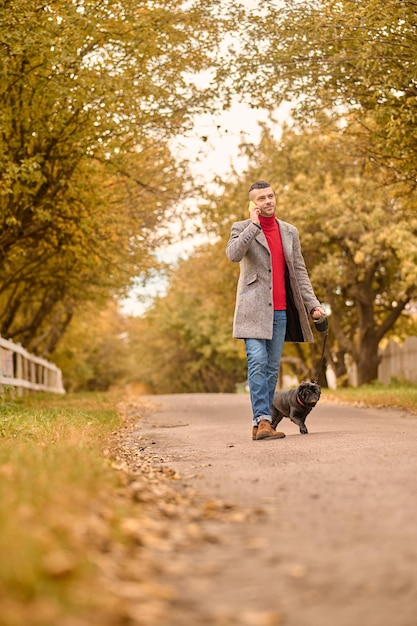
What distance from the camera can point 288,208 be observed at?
25672 millimetres

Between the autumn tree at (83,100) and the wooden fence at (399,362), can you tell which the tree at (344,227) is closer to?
the wooden fence at (399,362)

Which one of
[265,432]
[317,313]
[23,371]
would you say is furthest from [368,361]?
[265,432]

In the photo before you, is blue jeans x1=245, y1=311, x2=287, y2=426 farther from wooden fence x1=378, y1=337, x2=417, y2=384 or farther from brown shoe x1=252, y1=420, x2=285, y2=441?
wooden fence x1=378, y1=337, x2=417, y2=384

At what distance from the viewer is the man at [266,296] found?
873cm

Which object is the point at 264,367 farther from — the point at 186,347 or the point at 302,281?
the point at 186,347

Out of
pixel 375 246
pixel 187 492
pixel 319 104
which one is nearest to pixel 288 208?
pixel 375 246

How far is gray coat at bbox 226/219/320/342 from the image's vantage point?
8.84 meters

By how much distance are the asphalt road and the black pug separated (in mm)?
1134

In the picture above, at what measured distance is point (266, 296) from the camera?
9.00 meters

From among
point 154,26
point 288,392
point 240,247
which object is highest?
point 154,26

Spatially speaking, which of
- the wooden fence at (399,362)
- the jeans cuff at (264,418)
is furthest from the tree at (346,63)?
the wooden fence at (399,362)

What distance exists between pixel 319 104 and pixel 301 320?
6.43 metres

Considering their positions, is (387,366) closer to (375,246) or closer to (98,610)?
(375,246)

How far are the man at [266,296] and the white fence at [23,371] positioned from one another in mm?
8545
